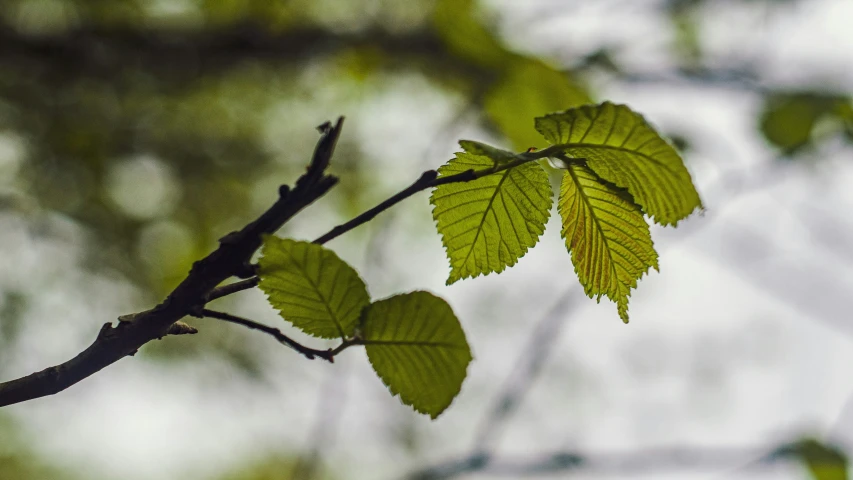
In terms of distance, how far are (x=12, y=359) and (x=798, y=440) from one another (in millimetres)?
2440

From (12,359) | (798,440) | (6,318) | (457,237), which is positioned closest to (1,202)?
(6,318)

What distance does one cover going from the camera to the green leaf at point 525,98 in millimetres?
792

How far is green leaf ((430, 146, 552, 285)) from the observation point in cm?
37

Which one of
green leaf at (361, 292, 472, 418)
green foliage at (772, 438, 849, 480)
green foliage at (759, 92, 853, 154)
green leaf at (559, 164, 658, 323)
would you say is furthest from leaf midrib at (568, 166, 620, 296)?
green foliage at (759, 92, 853, 154)

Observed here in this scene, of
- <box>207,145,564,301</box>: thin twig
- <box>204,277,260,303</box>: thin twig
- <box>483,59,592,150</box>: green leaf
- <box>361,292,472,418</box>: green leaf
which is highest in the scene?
<box>483,59,592,150</box>: green leaf

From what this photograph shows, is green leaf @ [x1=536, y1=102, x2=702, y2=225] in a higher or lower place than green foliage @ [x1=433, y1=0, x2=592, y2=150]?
lower

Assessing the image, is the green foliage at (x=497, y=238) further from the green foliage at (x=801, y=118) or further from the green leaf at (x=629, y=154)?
the green foliage at (x=801, y=118)

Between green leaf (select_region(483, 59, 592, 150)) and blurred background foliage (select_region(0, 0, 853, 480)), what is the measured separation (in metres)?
1.01

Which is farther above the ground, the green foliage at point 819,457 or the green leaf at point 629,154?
the green leaf at point 629,154

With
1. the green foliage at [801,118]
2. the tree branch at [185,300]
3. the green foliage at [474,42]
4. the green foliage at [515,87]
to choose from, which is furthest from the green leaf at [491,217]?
the green foliage at [801,118]

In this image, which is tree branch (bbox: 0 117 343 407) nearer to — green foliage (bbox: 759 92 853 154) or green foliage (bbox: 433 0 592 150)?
green foliage (bbox: 433 0 592 150)

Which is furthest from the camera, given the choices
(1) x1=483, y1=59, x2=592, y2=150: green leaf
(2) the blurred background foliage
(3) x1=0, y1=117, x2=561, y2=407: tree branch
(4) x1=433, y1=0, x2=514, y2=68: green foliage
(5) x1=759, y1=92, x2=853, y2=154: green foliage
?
(2) the blurred background foliage

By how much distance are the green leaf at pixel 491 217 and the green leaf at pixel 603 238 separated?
0.02 meters

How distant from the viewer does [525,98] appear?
856mm
